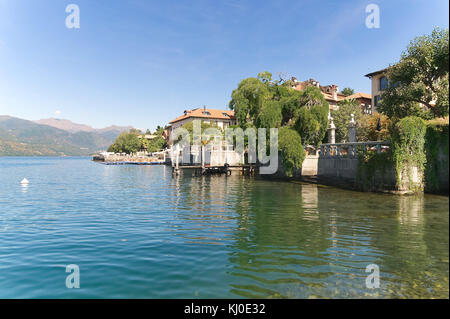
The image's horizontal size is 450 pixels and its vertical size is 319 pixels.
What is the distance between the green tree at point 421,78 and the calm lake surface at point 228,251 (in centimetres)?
1113

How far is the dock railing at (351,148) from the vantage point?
25.1m

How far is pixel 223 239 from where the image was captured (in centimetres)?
1134

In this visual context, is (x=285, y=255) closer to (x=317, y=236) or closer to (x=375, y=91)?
(x=317, y=236)

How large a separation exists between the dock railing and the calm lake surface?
8228 millimetres

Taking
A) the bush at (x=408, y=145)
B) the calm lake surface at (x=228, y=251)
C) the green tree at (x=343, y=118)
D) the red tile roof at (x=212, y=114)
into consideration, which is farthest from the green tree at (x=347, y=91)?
the calm lake surface at (x=228, y=251)

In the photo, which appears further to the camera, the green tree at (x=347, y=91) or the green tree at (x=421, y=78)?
the green tree at (x=347, y=91)

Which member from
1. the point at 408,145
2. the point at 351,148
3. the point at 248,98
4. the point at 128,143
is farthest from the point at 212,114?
the point at 408,145

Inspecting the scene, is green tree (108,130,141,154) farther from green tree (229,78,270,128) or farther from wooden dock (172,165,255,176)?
green tree (229,78,270,128)

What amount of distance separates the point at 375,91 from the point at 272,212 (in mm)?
39296

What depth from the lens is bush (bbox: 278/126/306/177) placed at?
33.8 metres

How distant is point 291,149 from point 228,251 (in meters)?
25.3

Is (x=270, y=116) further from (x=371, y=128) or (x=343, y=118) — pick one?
(x=343, y=118)

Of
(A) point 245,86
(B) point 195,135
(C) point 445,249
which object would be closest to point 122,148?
(B) point 195,135

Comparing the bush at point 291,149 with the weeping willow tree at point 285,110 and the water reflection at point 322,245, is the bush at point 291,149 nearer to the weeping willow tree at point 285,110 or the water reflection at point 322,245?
the weeping willow tree at point 285,110
